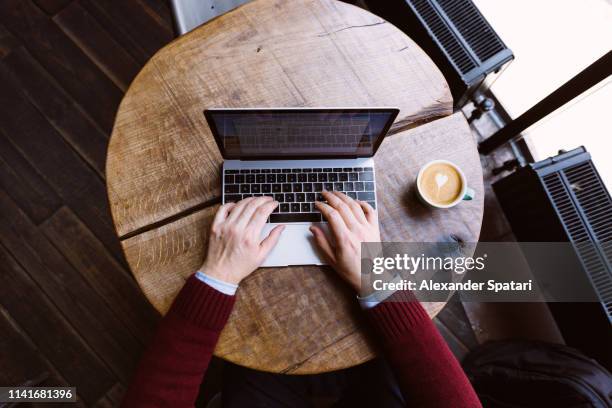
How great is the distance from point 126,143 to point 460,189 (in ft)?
2.79

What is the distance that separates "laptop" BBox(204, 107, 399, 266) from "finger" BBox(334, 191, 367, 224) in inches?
0.9

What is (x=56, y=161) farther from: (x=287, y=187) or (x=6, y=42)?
(x=287, y=187)

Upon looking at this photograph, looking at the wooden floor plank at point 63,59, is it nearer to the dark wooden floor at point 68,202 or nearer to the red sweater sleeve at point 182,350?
the dark wooden floor at point 68,202

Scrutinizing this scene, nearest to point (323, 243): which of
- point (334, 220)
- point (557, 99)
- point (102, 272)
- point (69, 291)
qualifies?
point (334, 220)

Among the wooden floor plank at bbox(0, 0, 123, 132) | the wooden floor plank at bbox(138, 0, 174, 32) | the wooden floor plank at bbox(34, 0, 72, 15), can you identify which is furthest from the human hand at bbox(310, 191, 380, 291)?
the wooden floor plank at bbox(34, 0, 72, 15)

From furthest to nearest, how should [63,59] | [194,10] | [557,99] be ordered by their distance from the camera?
1. [63,59]
2. [557,99]
3. [194,10]

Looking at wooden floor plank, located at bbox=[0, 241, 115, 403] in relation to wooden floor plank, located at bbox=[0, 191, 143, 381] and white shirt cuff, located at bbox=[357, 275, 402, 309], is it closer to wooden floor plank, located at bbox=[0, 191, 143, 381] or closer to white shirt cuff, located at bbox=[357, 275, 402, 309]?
wooden floor plank, located at bbox=[0, 191, 143, 381]

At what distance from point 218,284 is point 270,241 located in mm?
153

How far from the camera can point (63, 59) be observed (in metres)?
1.87

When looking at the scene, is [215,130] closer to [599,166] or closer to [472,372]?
[472,372]

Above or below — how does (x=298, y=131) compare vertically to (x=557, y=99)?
above

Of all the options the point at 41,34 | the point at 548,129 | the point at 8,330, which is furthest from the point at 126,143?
the point at 548,129

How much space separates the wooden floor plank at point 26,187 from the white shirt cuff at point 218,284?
1189mm

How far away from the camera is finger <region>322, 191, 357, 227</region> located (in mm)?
952
